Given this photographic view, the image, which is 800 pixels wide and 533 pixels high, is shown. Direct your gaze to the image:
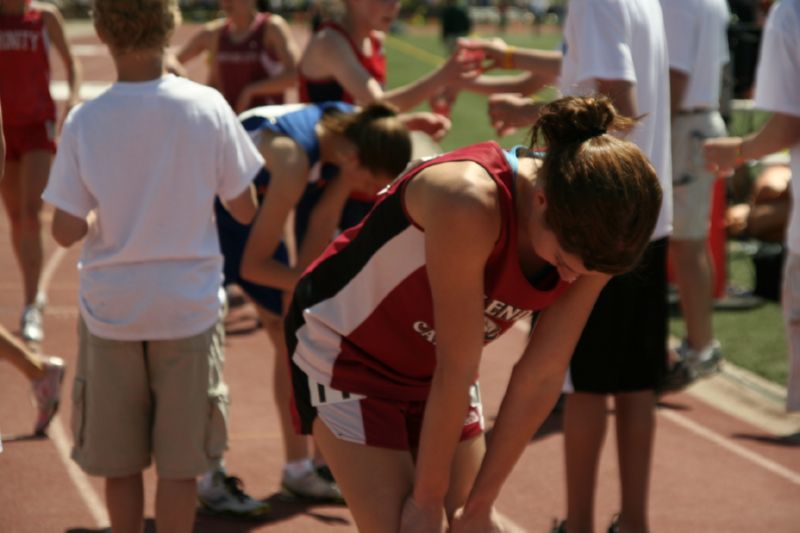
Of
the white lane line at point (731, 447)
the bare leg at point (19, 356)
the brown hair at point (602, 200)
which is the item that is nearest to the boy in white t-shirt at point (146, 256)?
the bare leg at point (19, 356)

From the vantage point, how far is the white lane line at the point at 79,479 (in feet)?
15.7

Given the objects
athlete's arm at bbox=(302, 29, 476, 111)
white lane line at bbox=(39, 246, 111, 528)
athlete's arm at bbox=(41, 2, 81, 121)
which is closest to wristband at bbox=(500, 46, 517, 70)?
athlete's arm at bbox=(302, 29, 476, 111)

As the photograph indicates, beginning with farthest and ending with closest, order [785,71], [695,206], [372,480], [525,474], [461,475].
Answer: [695,206], [525,474], [785,71], [461,475], [372,480]

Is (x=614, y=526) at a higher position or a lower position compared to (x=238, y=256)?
lower

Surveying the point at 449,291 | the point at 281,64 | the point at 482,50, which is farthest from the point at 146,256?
the point at 281,64

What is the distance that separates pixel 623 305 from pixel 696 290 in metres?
2.62

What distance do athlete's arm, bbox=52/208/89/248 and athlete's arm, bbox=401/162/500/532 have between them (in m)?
1.27

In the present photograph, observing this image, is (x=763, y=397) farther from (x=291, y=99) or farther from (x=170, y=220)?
(x=291, y=99)

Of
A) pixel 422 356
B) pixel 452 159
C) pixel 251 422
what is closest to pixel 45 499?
pixel 251 422

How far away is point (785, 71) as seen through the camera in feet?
14.8

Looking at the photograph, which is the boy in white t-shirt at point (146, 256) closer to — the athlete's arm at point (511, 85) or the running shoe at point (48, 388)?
the running shoe at point (48, 388)

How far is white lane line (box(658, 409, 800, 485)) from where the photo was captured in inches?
221

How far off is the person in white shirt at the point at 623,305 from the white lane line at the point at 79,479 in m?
1.77

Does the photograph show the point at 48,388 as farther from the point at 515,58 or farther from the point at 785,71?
the point at 785,71
